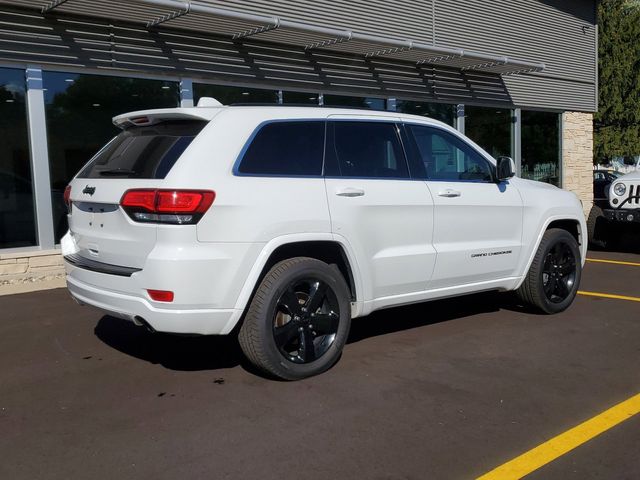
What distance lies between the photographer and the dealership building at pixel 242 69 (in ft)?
26.6

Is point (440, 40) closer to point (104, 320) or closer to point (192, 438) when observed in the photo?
point (104, 320)

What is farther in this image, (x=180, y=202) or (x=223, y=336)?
(x=223, y=336)

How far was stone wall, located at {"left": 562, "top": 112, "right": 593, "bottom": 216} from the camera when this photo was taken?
15789 mm

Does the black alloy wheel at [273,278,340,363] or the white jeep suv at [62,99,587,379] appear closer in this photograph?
the white jeep suv at [62,99,587,379]

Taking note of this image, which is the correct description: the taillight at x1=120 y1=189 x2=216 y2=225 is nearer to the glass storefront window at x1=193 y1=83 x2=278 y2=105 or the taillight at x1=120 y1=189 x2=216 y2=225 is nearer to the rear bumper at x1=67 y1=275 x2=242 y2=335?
the rear bumper at x1=67 y1=275 x2=242 y2=335

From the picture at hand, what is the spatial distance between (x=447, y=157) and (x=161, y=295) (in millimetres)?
2803

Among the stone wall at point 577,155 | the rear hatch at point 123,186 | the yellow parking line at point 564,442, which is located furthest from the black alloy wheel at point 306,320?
the stone wall at point 577,155

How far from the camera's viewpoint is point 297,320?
14.5 ft

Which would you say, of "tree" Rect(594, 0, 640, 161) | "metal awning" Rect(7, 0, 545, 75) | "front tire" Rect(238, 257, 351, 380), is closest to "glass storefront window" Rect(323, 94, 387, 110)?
"metal awning" Rect(7, 0, 545, 75)

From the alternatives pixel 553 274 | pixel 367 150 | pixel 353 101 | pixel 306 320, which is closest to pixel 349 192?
pixel 367 150

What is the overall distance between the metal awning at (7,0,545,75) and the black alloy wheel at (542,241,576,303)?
16.1 ft

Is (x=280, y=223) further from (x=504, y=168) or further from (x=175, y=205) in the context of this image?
(x=504, y=168)

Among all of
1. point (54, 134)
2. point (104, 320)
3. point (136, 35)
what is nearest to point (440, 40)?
point (136, 35)

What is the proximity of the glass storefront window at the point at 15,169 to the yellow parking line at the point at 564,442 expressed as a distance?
680cm
